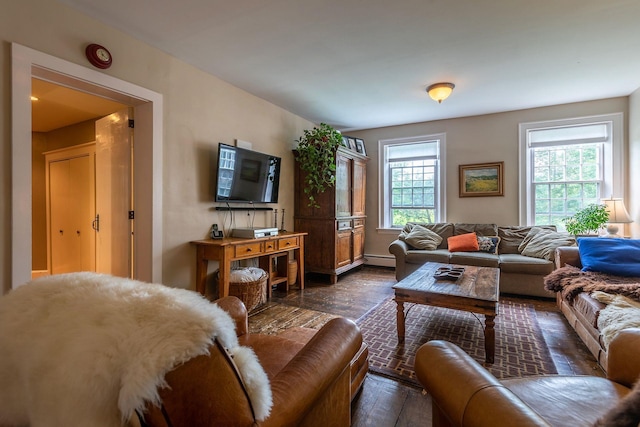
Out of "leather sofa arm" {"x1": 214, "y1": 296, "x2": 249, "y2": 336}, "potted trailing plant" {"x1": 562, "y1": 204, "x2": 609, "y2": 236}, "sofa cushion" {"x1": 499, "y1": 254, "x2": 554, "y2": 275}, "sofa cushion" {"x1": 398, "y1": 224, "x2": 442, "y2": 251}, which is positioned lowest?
"sofa cushion" {"x1": 499, "y1": 254, "x2": 554, "y2": 275}

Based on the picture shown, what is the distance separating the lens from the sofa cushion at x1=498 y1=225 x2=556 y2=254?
425 centimetres

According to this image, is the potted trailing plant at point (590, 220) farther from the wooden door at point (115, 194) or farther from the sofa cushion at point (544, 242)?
the wooden door at point (115, 194)

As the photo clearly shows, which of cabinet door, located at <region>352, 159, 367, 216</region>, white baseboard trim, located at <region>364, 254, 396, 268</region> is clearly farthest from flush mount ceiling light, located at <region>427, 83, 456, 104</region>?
white baseboard trim, located at <region>364, 254, 396, 268</region>

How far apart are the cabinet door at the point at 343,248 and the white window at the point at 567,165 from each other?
8.87ft

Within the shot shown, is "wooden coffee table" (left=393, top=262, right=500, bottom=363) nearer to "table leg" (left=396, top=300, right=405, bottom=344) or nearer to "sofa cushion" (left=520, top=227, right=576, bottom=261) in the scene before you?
"table leg" (left=396, top=300, right=405, bottom=344)

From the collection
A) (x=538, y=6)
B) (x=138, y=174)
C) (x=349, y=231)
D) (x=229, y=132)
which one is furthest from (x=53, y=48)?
(x=349, y=231)

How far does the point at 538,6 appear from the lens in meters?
2.20

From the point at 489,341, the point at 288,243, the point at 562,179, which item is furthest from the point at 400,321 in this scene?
the point at 562,179

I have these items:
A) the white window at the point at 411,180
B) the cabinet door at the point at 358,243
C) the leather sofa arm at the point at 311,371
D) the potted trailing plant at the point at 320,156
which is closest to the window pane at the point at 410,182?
the white window at the point at 411,180

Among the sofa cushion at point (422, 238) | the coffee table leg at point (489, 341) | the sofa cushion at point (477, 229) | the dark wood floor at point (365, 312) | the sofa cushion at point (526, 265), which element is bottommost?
the dark wood floor at point (365, 312)

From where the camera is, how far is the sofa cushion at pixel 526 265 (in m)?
3.57

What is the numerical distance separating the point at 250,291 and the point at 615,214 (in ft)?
14.5

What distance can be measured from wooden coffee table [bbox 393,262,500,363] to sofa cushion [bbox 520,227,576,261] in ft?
4.99

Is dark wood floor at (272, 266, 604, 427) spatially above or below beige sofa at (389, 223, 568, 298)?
below
